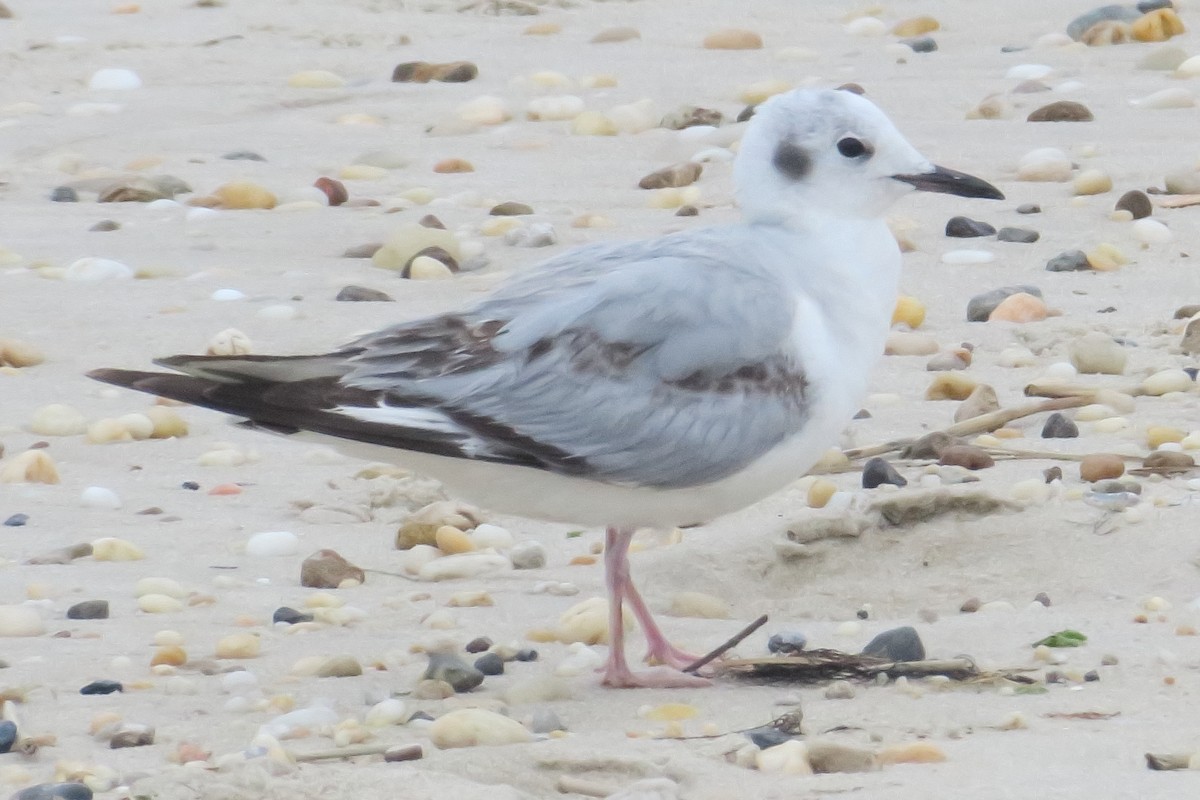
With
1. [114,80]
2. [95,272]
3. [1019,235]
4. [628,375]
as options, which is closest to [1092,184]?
[1019,235]

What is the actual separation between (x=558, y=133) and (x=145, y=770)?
486cm

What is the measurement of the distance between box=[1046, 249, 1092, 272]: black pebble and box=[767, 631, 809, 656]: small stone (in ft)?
7.91

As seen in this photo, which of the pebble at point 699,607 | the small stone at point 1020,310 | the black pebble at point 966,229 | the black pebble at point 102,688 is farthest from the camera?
the black pebble at point 966,229

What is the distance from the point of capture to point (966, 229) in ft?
20.6

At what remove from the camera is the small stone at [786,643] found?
12.4ft

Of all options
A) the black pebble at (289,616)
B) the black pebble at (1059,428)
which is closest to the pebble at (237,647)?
the black pebble at (289,616)

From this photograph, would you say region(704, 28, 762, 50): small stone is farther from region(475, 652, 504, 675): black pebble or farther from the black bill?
region(475, 652, 504, 675): black pebble

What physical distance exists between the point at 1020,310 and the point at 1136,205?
86 cm

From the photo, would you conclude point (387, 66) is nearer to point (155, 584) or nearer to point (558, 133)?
point (558, 133)

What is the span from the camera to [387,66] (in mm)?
8812

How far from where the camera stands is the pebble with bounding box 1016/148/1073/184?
668 cm

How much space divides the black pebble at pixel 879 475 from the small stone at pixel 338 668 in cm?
139

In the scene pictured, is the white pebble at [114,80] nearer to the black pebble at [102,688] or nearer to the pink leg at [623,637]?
the pink leg at [623,637]

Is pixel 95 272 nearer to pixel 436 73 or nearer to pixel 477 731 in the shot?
pixel 436 73
